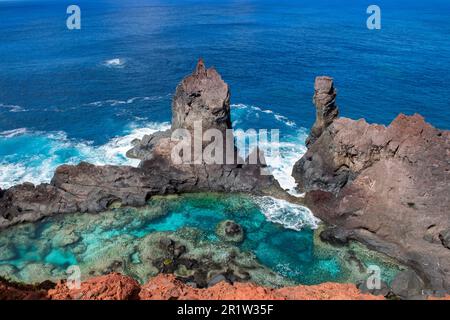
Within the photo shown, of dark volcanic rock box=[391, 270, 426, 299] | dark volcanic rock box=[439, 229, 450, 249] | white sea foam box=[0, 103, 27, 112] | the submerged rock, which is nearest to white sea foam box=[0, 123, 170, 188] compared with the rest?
white sea foam box=[0, 103, 27, 112]

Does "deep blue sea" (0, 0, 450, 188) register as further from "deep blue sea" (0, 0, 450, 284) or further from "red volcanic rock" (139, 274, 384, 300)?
"red volcanic rock" (139, 274, 384, 300)

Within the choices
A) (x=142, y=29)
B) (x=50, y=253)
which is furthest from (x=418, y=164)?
(x=142, y=29)

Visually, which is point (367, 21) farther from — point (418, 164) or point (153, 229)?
point (153, 229)

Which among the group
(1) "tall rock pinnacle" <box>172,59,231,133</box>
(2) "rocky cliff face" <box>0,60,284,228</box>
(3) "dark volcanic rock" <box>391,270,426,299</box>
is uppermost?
(1) "tall rock pinnacle" <box>172,59,231,133</box>

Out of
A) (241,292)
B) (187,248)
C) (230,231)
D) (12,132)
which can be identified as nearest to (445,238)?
(230,231)

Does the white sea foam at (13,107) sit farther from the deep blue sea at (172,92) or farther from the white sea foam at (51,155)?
the white sea foam at (51,155)

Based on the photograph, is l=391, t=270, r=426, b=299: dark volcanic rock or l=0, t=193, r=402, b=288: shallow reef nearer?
l=391, t=270, r=426, b=299: dark volcanic rock
